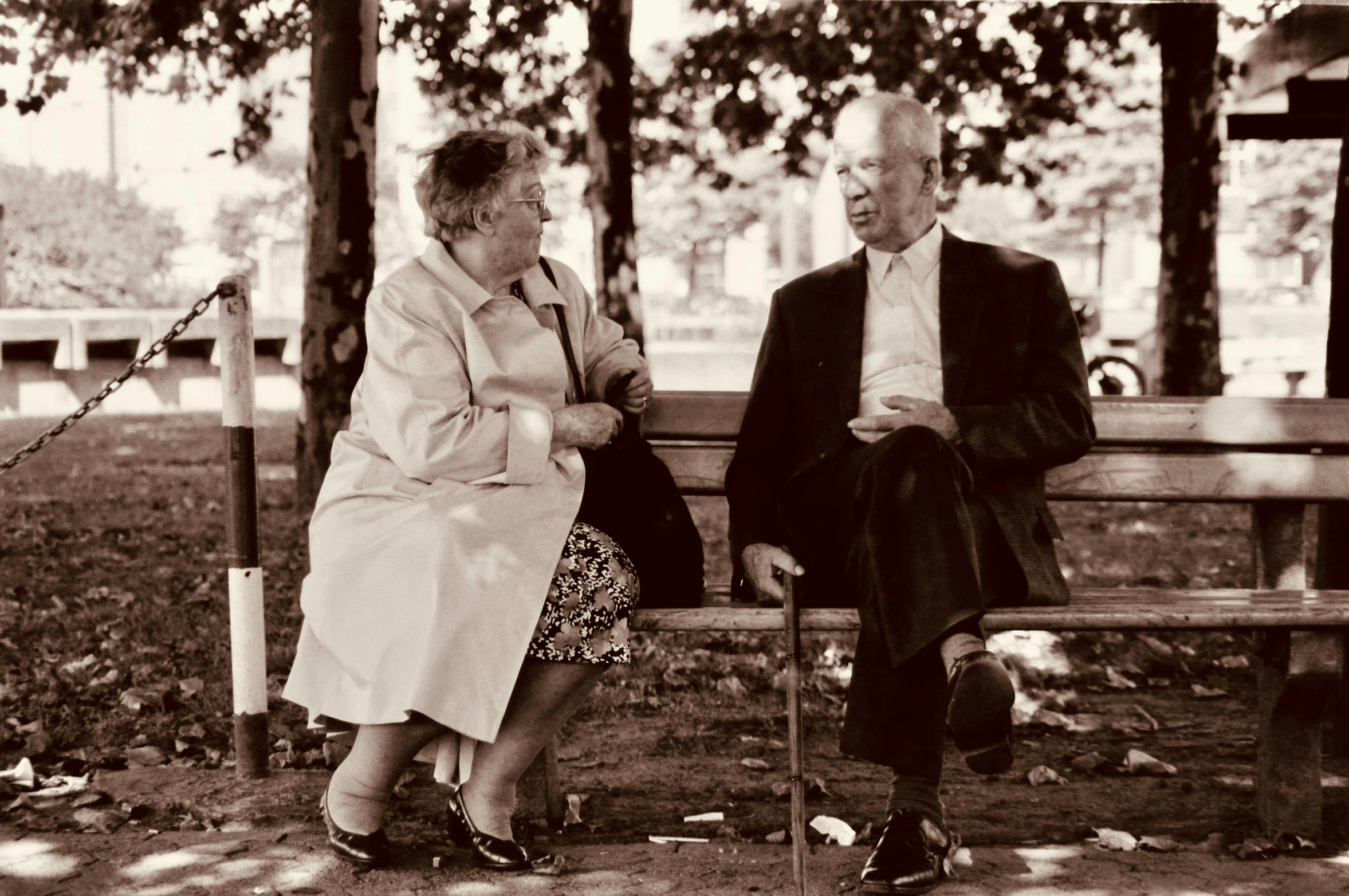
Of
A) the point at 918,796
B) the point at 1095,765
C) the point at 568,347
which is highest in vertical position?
the point at 568,347

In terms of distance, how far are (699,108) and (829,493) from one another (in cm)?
1922

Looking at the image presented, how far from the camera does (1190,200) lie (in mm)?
11836

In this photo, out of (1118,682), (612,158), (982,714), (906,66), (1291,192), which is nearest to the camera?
(982,714)

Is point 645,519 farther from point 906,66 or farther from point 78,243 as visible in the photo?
point 78,243

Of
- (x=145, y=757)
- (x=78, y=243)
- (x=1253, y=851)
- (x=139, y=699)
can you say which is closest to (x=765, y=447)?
(x=1253, y=851)

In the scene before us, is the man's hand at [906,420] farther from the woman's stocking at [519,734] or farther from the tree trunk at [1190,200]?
the tree trunk at [1190,200]

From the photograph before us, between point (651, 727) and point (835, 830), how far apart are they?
4.06 feet

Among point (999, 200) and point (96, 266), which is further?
point (999, 200)

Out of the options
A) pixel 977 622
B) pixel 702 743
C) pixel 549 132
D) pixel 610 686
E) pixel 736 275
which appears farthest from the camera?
pixel 736 275

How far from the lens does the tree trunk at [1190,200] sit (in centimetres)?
1175

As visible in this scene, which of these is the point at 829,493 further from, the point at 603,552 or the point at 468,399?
the point at 468,399

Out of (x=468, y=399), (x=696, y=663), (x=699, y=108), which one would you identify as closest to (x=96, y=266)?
(x=699, y=108)

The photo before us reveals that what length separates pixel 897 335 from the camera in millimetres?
4102

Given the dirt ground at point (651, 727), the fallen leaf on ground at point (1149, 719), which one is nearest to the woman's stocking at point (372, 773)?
the dirt ground at point (651, 727)
